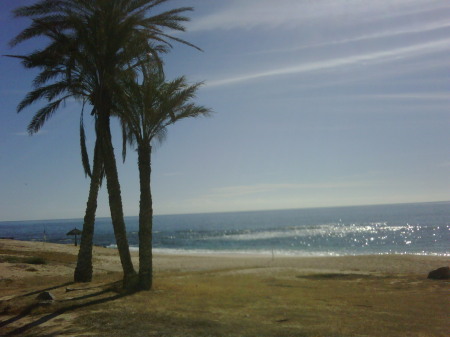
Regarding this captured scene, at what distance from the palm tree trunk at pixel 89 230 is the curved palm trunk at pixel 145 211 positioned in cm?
212

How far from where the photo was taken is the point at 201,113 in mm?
13242

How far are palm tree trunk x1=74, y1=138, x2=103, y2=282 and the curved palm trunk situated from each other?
83.3 inches

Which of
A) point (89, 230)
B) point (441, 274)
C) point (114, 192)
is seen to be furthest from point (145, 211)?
point (441, 274)

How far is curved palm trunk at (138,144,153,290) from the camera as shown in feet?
39.9

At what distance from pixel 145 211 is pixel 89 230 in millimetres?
2759

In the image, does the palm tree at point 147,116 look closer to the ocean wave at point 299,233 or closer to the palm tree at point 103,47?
the palm tree at point 103,47

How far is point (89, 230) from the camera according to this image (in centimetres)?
1395

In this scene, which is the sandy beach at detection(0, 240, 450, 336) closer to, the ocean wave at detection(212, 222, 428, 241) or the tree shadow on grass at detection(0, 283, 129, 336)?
the tree shadow on grass at detection(0, 283, 129, 336)

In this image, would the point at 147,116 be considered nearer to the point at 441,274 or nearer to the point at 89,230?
the point at 89,230

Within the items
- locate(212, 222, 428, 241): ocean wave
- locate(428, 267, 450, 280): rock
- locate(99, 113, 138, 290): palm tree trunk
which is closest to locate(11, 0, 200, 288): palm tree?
locate(99, 113, 138, 290): palm tree trunk

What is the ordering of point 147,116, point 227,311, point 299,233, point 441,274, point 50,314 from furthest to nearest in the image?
point 299,233 < point 441,274 < point 147,116 < point 227,311 < point 50,314

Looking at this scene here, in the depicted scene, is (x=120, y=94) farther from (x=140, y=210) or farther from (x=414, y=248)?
(x=414, y=248)

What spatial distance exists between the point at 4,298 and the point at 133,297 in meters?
3.10

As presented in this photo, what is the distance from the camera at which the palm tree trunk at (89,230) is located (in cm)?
1385
